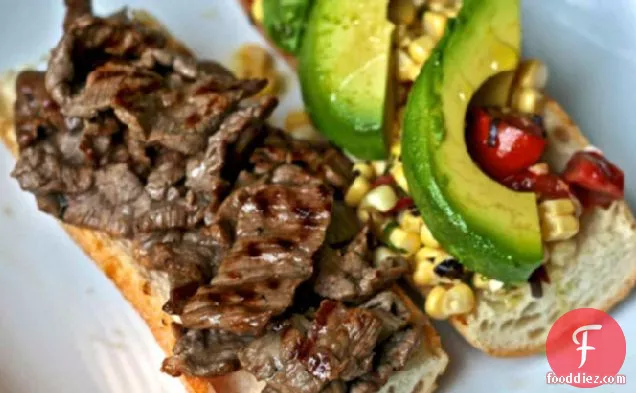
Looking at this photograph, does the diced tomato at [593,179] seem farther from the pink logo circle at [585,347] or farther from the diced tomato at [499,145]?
the pink logo circle at [585,347]

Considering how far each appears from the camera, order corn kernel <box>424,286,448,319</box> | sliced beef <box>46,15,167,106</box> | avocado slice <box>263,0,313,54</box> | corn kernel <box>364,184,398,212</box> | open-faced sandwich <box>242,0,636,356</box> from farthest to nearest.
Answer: avocado slice <box>263,0,313,54</box> → sliced beef <box>46,15,167,106</box> → corn kernel <box>364,184,398,212</box> → corn kernel <box>424,286,448,319</box> → open-faced sandwich <box>242,0,636,356</box>

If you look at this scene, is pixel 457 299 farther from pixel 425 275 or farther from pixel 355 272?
pixel 355 272

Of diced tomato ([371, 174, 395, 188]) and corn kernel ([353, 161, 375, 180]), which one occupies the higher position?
corn kernel ([353, 161, 375, 180])

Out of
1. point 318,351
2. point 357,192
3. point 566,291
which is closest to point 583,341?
point 566,291

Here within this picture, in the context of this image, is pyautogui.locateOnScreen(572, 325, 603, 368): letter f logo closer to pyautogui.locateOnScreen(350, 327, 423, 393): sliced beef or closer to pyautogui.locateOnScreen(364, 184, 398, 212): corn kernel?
pyautogui.locateOnScreen(350, 327, 423, 393): sliced beef

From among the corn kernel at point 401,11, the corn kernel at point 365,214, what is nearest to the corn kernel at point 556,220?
the corn kernel at point 365,214

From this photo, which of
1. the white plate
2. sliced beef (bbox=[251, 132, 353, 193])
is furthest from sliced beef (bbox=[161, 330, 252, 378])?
sliced beef (bbox=[251, 132, 353, 193])
